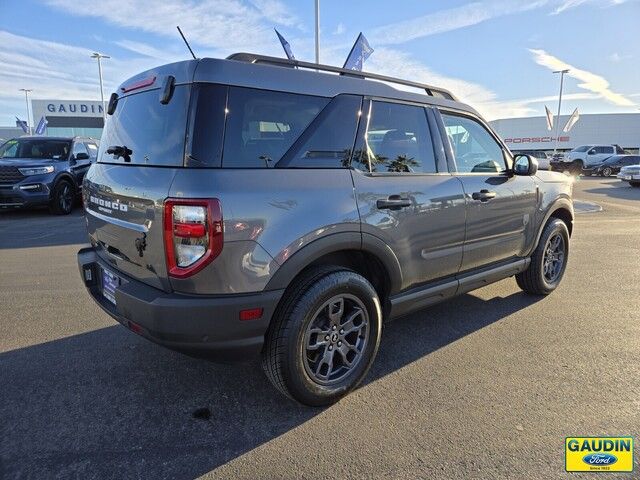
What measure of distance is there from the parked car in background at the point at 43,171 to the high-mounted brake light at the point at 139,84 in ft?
26.2

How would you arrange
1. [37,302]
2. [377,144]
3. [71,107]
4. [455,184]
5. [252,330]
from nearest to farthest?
[252,330] < [377,144] < [455,184] < [37,302] < [71,107]

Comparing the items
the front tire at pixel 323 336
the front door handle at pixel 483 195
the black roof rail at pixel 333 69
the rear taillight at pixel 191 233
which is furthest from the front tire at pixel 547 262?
the rear taillight at pixel 191 233

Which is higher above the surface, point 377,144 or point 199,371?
point 377,144

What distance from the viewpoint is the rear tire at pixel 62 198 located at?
10.2 m

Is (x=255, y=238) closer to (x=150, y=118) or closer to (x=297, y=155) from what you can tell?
(x=297, y=155)

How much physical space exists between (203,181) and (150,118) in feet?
2.47

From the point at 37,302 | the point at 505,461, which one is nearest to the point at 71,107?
the point at 37,302

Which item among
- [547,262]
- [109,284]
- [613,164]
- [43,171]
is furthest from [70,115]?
[547,262]

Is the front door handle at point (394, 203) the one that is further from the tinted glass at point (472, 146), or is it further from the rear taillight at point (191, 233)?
the rear taillight at point (191, 233)

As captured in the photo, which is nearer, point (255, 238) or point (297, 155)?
point (255, 238)

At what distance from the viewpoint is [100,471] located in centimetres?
215

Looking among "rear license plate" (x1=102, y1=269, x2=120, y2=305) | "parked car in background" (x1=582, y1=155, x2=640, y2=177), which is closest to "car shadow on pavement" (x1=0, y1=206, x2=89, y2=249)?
"rear license plate" (x1=102, y1=269, x2=120, y2=305)

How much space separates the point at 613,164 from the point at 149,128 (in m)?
32.0

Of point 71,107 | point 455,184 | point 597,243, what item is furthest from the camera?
point 71,107
